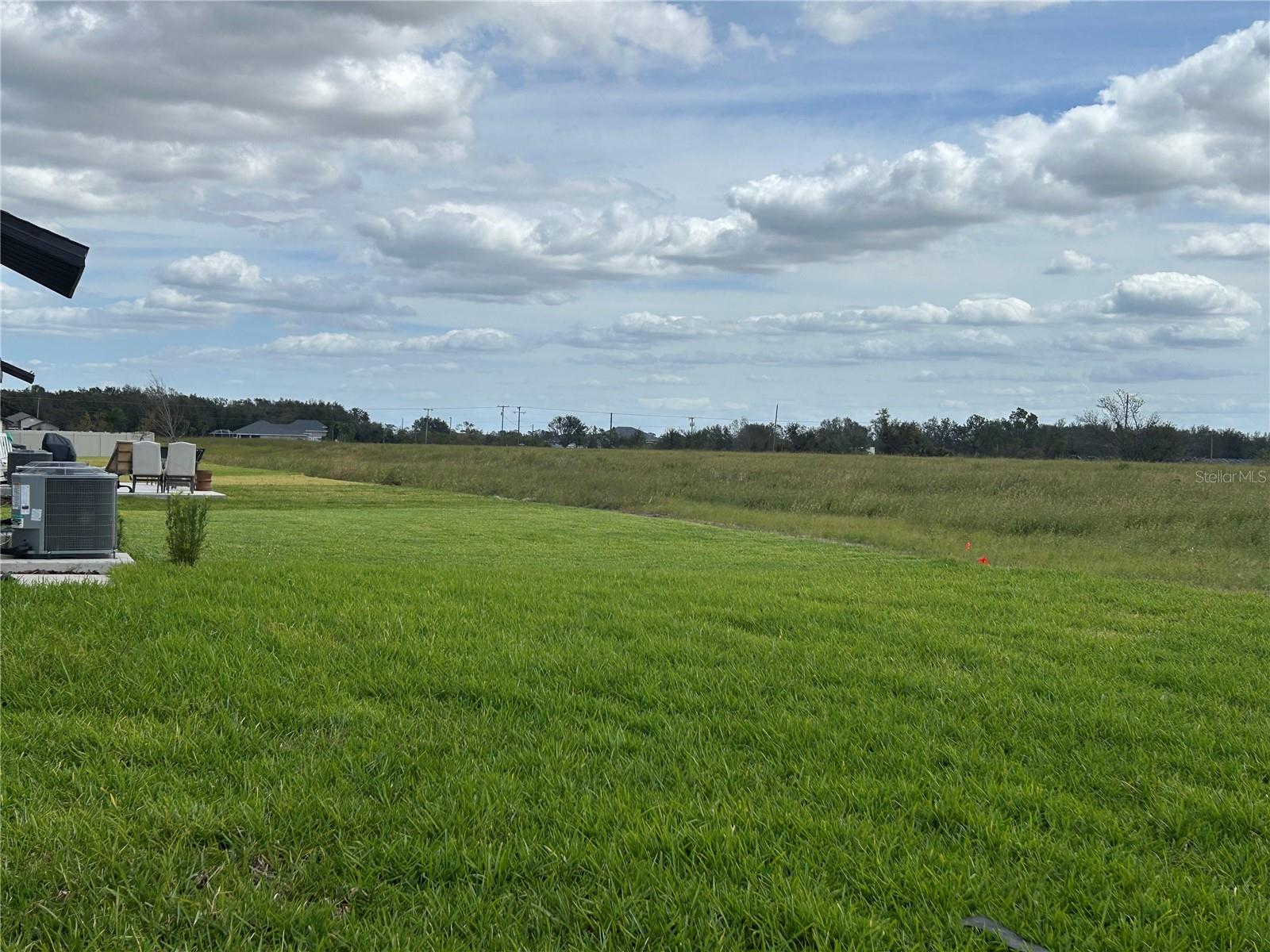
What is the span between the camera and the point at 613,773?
153 inches

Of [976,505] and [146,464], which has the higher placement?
[146,464]

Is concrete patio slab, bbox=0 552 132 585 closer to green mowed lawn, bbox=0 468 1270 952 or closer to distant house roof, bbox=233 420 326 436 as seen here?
green mowed lawn, bbox=0 468 1270 952

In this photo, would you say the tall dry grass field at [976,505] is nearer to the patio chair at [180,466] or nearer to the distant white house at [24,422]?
the patio chair at [180,466]

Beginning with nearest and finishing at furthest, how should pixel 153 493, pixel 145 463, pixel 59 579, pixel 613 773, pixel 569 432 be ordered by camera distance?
pixel 613 773 → pixel 59 579 → pixel 153 493 → pixel 145 463 → pixel 569 432

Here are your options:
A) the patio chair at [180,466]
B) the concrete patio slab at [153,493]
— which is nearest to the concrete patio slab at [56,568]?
the concrete patio slab at [153,493]

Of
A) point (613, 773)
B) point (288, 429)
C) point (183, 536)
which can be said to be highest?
point (288, 429)

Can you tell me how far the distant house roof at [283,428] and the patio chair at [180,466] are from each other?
277 ft

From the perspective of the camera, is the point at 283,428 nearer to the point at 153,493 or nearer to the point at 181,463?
the point at 153,493

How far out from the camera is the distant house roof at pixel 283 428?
342 ft

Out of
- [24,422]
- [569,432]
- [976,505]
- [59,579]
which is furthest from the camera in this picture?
[569,432]

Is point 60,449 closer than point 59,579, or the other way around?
point 59,579

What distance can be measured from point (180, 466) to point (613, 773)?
2075 centimetres

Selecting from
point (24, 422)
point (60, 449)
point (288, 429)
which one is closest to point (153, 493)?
point (60, 449)

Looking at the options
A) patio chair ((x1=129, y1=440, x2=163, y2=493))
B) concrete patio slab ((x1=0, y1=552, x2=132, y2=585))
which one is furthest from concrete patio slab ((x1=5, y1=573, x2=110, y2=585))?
patio chair ((x1=129, y1=440, x2=163, y2=493))
